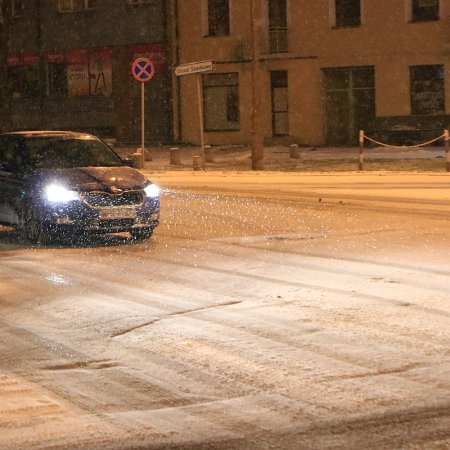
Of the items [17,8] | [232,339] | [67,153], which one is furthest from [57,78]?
[232,339]

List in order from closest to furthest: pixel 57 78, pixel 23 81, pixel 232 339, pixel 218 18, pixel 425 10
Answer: pixel 232 339
pixel 425 10
pixel 218 18
pixel 57 78
pixel 23 81

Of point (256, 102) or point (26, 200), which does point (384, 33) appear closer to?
point (256, 102)

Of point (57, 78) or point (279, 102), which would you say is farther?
point (57, 78)

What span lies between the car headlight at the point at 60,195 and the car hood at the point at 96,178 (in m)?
0.07

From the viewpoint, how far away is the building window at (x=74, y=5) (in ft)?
166

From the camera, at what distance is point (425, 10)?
43.2 m

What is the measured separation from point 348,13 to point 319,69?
2.34 m

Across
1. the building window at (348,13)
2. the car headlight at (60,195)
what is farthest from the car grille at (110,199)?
the building window at (348,13)

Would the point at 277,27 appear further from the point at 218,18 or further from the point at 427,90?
the point at 427,90

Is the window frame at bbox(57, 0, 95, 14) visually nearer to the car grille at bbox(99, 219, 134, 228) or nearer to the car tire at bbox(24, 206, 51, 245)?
the car tire at bbox(24, 206, 51, 245)

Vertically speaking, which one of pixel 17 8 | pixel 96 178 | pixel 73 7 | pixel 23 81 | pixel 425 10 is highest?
pixel 17 8

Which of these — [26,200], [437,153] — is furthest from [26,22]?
[26,200]

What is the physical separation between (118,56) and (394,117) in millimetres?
12164

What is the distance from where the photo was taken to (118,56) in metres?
50.2
